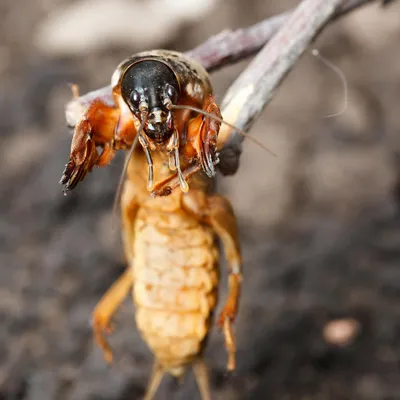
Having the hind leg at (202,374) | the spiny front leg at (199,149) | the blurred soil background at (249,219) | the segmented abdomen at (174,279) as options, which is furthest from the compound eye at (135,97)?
the blurred soil background at (249,219)

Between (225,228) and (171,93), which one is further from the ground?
(171,93)

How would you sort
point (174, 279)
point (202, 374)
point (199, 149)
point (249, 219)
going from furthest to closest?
point (249, 219) → point (202, 374) → point (174, 279) → point (199, 149)

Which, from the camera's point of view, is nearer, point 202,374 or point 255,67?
point 255,67

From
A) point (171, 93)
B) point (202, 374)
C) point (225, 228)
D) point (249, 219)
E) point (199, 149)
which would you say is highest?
point (171, 93)

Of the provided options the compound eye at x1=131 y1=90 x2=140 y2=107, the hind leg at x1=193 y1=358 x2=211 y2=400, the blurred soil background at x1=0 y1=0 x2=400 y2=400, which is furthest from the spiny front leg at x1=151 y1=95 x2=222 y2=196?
the blurred soil background at x1=0 y1=0 x2=400 y2=400

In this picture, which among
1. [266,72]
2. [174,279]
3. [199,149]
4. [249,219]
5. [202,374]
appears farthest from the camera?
[249,219]

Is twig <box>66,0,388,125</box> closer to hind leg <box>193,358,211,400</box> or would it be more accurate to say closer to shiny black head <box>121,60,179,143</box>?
shiny black head <box>121,60,179,143</box>

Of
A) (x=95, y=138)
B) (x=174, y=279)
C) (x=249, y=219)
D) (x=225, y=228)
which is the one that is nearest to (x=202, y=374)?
(x=174, y=279)

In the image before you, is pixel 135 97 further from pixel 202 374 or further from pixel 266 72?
pixel 202 374
